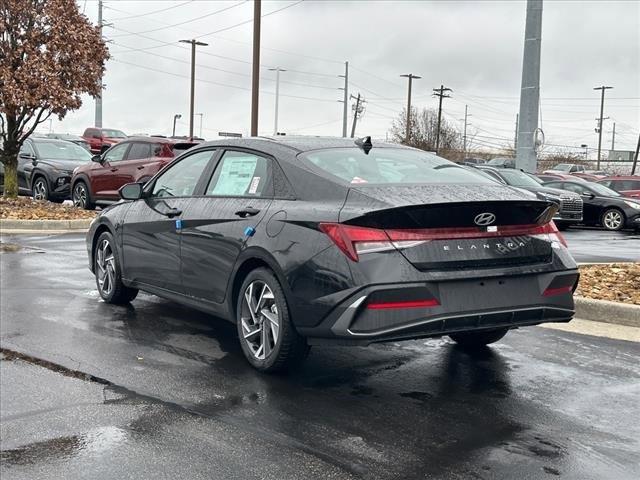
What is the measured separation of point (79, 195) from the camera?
60.3 ft

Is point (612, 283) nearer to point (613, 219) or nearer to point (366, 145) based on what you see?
point (366, 145)

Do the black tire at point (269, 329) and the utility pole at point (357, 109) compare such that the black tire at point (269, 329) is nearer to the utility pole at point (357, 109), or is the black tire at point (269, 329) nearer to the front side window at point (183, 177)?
the front side window at point (183, 177)

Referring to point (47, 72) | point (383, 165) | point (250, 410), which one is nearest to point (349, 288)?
point (250, 410)

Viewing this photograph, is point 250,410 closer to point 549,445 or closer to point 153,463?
point 153,463

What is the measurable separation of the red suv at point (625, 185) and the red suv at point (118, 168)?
50.4 ft

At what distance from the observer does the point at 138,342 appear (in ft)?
20.5

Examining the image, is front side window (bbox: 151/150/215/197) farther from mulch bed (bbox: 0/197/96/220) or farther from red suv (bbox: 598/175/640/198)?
red suv (bbox: 598/175/640/198)

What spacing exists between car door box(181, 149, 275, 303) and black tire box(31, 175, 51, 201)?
14.3 meters

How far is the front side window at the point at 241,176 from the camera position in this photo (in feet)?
18.8

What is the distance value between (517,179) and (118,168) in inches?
410

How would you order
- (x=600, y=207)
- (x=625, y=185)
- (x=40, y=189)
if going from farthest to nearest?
(x=625, y=185), (x=600, y=207), (x=40, y=189)

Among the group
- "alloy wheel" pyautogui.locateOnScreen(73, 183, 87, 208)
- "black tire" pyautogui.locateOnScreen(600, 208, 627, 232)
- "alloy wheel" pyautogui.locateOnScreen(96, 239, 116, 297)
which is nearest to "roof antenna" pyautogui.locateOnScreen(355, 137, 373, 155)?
"alloy wheel" pyautogui.locateOnScreen(96, 239, 116, 297)

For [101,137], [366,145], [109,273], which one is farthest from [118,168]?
[101,137]

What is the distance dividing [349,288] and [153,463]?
1.52m
